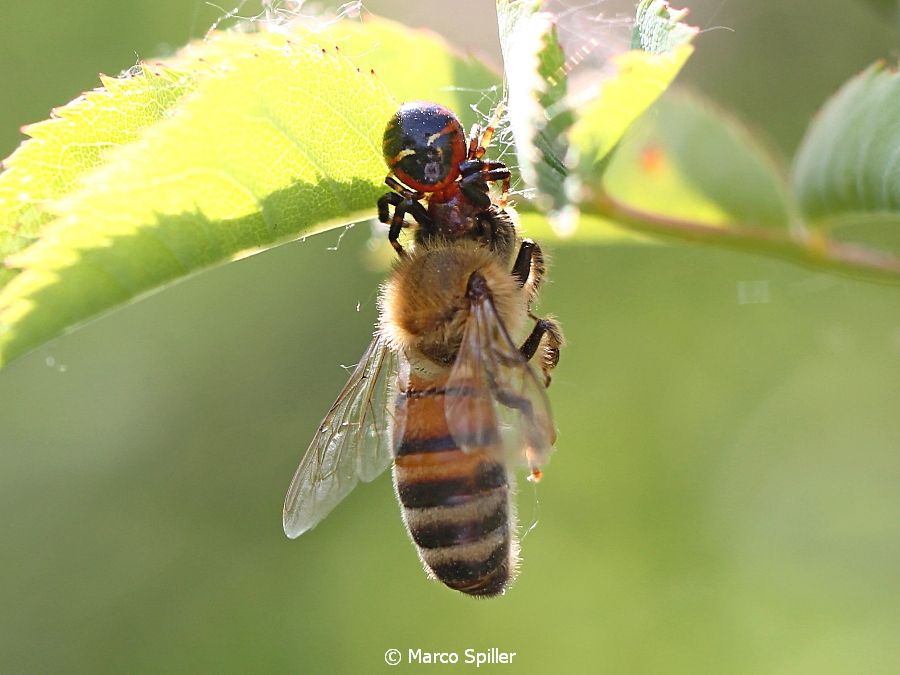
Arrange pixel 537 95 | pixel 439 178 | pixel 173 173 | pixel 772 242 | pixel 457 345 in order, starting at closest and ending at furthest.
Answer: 1. pixel 173 173
2. pixel 537 95
3. pixel 439 178
4. pixel 457 345
5. pixel 772 242

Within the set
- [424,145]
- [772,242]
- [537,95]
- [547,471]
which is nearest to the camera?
[537,95]

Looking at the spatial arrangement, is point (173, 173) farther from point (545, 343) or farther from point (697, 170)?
point (697, 170)

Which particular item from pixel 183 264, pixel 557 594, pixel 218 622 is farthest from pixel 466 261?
pixel 218 622

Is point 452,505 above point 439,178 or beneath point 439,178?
beneath

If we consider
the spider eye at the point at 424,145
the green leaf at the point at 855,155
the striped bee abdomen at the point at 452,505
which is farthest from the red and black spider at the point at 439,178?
the green leaf at the point at 855,155

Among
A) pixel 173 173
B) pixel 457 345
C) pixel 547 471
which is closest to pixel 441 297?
pixel 457 345

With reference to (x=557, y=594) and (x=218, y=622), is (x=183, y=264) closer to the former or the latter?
(x=557, y=594)
